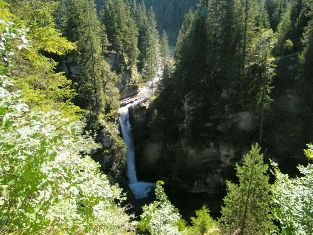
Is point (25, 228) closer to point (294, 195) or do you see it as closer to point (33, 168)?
point (33, 168)

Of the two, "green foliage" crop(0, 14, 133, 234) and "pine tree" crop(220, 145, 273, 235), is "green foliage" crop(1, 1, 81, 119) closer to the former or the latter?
"green foliage" crop(0, 14, 133, 234)

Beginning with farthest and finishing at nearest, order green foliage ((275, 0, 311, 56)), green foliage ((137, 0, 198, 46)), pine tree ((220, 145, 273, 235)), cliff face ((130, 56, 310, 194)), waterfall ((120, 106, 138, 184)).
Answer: green foliage ((137, 0, 198, 46)), waterfall ((120, 106, 138, 184)), green foliage ((275, 0, 311, 56)), cliff face ((130, 56, 310, 194)), pine tree ((220, 145, 273, 235))

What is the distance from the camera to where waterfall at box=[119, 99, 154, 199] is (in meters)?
42.3

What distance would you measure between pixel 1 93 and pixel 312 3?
45146mm

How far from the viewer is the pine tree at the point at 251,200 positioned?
60.9ft

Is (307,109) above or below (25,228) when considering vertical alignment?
below

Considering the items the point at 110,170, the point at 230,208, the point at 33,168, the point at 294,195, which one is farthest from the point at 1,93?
the point at 110,170

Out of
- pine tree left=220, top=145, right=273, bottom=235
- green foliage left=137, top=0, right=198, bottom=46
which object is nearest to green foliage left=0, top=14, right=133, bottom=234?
pine tree left=220, top=145, right=273, bottom=235

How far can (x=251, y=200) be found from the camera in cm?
1908

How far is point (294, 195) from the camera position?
8.36m

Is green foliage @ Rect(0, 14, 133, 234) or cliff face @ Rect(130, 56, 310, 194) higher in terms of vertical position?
green foliage @ Rect(0, 14, 133, 234)

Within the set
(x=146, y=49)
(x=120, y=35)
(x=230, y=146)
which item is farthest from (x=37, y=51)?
(x=146, y=49)

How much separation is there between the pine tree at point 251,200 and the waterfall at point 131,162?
75.8 ft

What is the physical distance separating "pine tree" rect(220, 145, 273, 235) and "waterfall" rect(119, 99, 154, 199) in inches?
910
